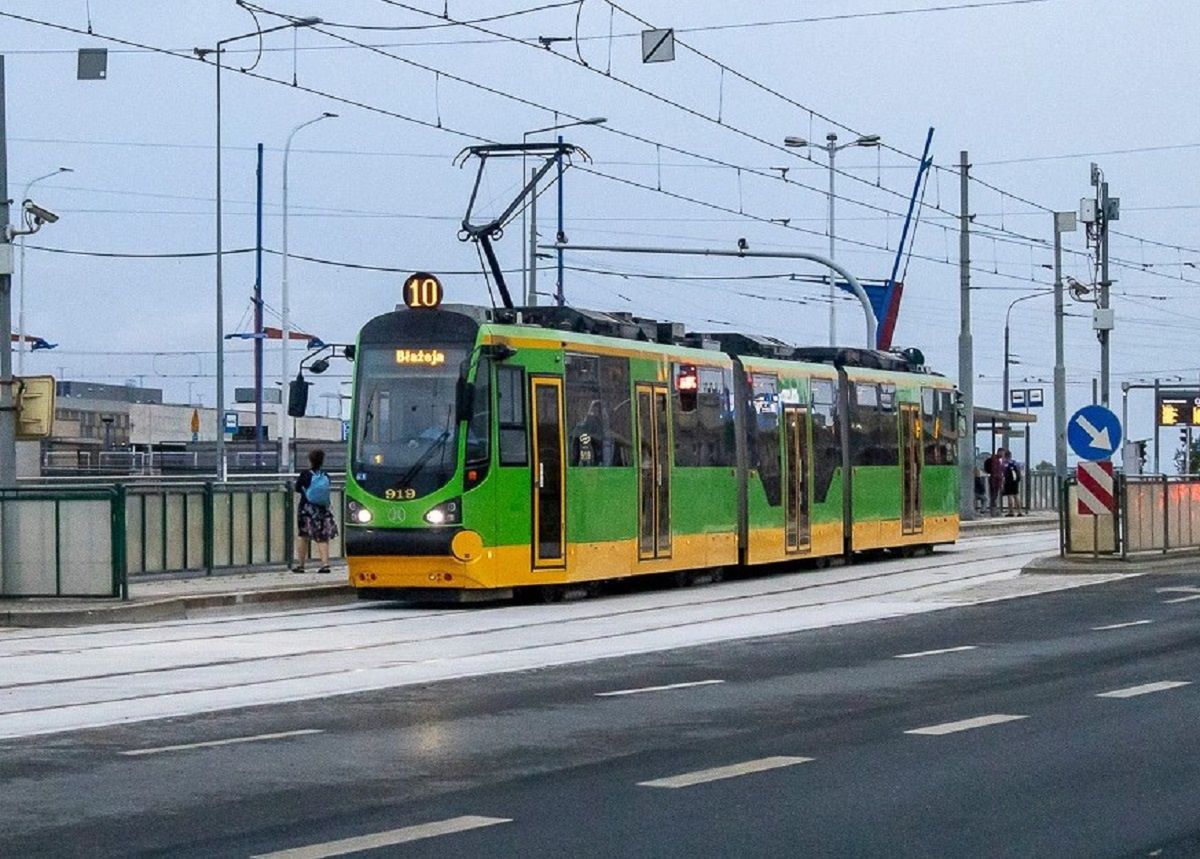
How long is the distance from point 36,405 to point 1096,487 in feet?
46.2

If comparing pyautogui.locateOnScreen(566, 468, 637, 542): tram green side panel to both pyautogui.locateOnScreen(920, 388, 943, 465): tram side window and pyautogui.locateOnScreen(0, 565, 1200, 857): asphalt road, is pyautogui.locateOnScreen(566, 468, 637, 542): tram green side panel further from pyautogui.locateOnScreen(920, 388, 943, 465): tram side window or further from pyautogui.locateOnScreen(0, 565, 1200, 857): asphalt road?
pyautogui.locateOnScreen(920, 388, 943, 465): tram side window

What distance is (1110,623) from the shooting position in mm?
21781

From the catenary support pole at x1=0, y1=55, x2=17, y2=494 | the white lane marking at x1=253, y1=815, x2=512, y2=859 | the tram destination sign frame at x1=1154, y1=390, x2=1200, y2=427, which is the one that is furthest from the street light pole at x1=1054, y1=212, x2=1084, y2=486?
the white lane marking at x1=253, y1=815, x2=512, y2=859

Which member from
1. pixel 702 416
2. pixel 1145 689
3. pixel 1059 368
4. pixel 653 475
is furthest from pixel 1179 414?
pixel 1145 689

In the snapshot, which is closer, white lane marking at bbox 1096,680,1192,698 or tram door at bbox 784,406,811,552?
white lane marking at bbox 1096,680,1192,698

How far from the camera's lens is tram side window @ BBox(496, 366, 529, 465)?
2489 centimetres

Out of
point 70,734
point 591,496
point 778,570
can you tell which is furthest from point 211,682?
point 778,570

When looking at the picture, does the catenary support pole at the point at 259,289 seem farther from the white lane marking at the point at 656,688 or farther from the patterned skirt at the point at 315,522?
the white lane marking at the point at 656,688

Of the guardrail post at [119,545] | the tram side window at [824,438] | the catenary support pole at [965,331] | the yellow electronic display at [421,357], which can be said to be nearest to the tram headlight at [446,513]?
the yellow electronic display at [421,357]

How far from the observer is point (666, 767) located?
1113cm

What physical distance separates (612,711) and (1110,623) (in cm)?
914

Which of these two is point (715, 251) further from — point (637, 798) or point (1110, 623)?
point (637, 798)

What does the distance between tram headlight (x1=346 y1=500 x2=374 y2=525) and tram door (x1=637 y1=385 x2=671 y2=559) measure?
387 cm

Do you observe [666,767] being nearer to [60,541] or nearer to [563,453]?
[60,541]
